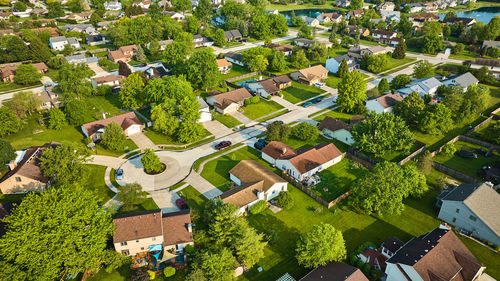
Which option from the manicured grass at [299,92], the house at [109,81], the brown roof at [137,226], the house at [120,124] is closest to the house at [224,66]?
the manicured grass at [299,92]

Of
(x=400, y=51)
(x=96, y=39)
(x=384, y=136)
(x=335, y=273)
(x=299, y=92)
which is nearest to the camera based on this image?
(x=335, y=273)

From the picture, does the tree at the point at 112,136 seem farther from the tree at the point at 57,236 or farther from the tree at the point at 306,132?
the tree at the point at 306,132

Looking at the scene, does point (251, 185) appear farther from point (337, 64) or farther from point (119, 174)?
point (337, 64)

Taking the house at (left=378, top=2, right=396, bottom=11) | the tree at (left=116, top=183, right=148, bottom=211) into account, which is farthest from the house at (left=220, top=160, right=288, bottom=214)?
the house at (left=378, top=2, right=396, bottom=11)

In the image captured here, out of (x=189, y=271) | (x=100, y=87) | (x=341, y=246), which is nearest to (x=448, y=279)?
(x=341, y=246)

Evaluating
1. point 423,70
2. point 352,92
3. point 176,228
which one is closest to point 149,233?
point 176,228

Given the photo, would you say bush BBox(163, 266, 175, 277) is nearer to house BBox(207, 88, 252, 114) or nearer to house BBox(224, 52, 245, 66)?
house BBox(207, 88, 252, 114)
